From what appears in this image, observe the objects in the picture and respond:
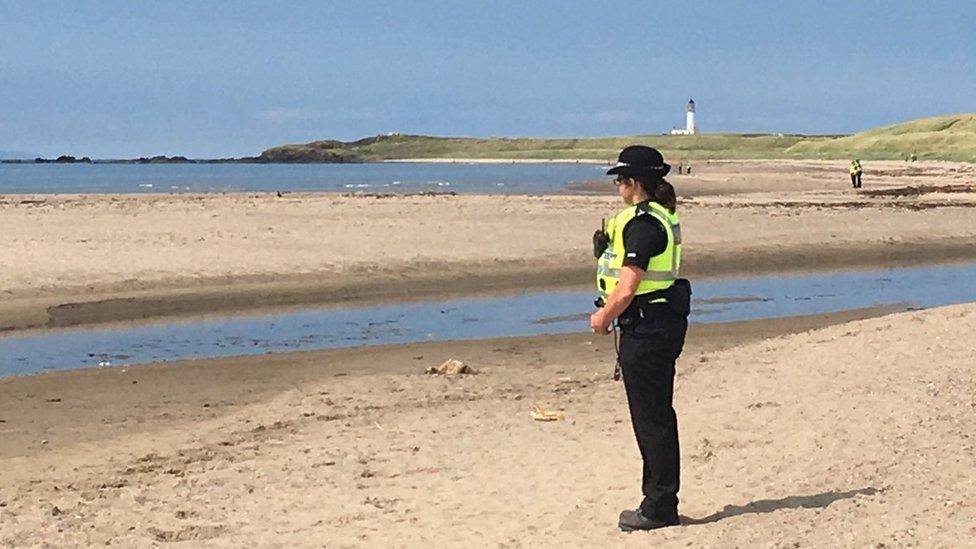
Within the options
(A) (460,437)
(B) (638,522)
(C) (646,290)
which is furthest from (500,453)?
(C) (646,290)

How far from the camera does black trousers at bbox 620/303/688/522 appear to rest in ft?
20.9

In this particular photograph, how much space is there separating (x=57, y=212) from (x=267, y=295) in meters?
14.4

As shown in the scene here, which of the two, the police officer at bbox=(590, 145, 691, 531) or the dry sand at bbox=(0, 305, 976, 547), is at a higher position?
the police officer at bbox=(590, 145, 691, 531)

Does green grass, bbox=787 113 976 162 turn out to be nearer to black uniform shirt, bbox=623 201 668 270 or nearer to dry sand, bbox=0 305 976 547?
dry sand, bbox=0 305 976 547

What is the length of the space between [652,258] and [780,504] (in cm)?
170

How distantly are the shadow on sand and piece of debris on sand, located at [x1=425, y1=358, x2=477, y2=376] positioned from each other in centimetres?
551

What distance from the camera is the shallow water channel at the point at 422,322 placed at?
14.7 metres

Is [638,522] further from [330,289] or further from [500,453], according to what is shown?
[330,289]

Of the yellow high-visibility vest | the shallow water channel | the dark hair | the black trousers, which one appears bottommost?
the shallow water channel

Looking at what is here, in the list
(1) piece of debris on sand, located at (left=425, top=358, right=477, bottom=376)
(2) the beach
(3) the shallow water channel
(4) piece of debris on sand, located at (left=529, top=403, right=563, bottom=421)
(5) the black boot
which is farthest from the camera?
(3) the shallow water channel

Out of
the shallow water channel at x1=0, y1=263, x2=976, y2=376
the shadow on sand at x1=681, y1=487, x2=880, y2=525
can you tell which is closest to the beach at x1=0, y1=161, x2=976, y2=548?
the shadow on sand at x1=681, y1=487, x2=880, y2=525

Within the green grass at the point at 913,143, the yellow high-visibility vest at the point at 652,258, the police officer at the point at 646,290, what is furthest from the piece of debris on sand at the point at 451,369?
the green grass at the point at 913,143

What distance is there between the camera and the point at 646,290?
249 inches

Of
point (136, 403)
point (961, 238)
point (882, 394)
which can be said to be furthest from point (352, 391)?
point (961, 238)
